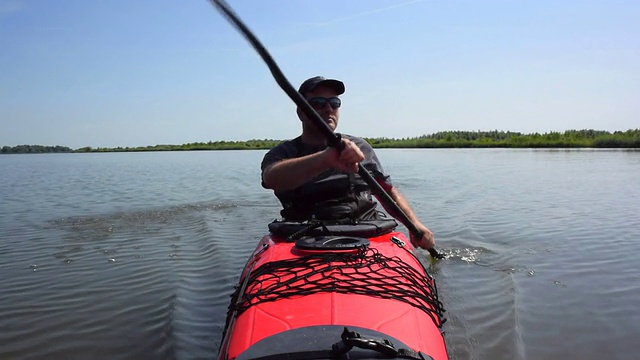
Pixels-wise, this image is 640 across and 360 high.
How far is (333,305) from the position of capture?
270 centimetres

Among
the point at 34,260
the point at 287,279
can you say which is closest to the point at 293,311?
the point at 287,279

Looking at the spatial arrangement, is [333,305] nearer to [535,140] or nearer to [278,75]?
[278,75]

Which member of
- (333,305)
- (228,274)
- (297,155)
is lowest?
(228,274)

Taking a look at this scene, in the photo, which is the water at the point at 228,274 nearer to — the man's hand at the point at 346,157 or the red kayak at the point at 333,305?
the red kayak at the point at 333,305

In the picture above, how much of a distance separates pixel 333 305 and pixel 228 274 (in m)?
4.04

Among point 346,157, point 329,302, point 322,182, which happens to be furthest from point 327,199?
point 329,302

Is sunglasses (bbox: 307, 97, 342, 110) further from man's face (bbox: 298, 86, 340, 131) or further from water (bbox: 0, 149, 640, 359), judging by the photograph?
water (bbox: 0, 149, 640, 359)

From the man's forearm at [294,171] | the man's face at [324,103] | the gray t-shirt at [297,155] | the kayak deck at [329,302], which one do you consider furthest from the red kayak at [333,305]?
the man's face at [324,103]

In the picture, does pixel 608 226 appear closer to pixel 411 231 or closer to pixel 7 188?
pixel 411 231

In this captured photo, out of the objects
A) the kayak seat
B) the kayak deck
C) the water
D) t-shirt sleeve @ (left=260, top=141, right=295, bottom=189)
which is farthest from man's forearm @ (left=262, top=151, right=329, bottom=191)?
the water

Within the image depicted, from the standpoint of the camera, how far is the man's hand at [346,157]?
3.15 metres

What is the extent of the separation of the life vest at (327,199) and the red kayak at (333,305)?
1.61 feet

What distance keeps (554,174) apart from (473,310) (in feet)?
54.8

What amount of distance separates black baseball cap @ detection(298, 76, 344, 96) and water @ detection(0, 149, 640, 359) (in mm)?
2233
